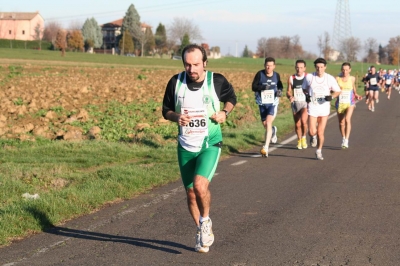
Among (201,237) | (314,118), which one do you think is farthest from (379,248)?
(314,118)

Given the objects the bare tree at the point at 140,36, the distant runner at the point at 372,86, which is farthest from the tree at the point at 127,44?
the distant runner at the point at 372,86

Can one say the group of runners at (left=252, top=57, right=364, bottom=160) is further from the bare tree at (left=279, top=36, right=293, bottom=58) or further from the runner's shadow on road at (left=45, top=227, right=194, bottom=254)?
the bare tree at (left=279, top=36, right=293, bottom=58)

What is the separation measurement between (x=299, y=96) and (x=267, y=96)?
133 centimetres

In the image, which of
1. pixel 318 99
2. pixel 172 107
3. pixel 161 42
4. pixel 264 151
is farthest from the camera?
pixel 161 42

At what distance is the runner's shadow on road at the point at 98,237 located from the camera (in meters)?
6.93

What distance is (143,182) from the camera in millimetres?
10375

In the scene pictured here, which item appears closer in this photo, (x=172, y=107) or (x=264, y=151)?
(x=172, y=107)

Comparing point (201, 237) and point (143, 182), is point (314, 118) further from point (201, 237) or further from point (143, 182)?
point (201, 237)

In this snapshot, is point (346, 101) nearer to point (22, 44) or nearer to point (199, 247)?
point (199, 247)

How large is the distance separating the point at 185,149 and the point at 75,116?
45.9 ft

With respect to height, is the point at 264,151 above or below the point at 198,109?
below

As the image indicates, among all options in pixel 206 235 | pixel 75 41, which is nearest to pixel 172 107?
pixel 206 235

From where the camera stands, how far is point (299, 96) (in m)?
15.8

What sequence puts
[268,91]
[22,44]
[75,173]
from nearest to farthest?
[75,173] → [268,91] → [22,44]
